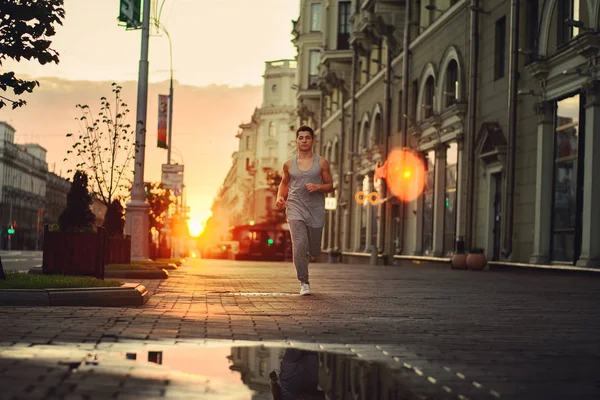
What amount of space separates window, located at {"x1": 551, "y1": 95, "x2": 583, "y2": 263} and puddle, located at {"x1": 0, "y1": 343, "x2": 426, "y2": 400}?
55.8ft

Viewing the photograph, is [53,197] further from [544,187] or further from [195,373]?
[195,373]

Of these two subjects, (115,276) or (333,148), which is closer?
(115,276)

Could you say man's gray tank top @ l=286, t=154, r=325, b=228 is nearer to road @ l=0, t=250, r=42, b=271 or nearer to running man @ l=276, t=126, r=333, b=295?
running man @ l=276, t=126, r=333, b=295

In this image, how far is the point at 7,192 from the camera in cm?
13925

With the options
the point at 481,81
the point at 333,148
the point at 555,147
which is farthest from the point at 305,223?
the point at 333,148

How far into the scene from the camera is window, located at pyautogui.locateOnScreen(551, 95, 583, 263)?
71.7ft

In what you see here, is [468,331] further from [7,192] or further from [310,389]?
[7,192]

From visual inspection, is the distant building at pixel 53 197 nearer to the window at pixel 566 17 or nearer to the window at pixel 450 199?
the window at pixel 450 199

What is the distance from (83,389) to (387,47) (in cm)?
3962

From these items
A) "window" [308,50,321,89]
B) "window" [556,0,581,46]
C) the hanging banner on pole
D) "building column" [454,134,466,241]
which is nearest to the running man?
"window" [556,0,581,46]

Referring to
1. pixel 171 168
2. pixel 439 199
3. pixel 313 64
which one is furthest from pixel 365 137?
pixel 313 64

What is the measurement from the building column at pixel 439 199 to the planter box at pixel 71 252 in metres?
21.9

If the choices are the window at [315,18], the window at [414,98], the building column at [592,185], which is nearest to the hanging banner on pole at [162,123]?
the window at [414,98]

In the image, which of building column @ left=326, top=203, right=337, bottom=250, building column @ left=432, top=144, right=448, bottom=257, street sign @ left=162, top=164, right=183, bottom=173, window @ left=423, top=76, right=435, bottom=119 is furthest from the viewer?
building column @ left=326, top=203, right=337, bottom=250
